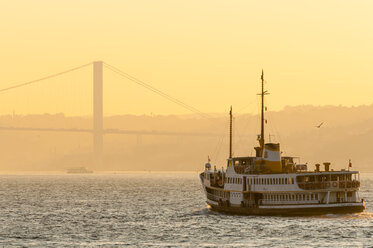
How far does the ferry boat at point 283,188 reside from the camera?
275 feet

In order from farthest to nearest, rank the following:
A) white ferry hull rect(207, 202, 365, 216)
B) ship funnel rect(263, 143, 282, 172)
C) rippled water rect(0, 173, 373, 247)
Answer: ship funnel rect(263, 143, 282, 172), white ferry hull rect(207, 202, 365, 216), rippled water rect(0, 173, 373, 247)

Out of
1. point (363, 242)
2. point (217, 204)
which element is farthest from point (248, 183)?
point (363, 242)

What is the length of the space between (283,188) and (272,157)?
521cm

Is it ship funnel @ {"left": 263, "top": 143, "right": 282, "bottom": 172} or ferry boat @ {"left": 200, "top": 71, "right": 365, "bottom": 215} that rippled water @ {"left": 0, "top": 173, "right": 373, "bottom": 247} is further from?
ship funnel @ {"left": 263, "top": 143, "right": 282, "bottom": 172}

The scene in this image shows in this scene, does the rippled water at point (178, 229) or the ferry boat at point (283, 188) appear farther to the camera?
the ferry boat at point (283, 188)

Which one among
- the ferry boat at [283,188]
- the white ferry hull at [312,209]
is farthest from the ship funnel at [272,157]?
the white ferry hull at [312,209]

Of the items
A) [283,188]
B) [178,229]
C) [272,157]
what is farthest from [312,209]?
[178,229]

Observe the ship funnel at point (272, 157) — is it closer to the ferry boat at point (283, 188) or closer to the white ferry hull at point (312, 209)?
the ferry boat at point (283, 188)

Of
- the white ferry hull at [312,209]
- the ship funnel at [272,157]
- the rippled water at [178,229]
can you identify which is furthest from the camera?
the ship funnel at [272,157]

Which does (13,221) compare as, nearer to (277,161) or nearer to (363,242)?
(277,161)

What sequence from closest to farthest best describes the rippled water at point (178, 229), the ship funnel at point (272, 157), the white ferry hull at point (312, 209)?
the rippled water at point (178, 229)
the white ferry hull at point (312, 209)
the ship funnel at point (272, 157)

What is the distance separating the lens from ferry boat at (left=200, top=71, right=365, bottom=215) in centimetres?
8381

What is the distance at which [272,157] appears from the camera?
88.6 metres

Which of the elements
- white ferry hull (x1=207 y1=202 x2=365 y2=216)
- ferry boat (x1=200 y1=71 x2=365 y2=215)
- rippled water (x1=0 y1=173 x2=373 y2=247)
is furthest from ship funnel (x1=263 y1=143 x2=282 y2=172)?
rippled water (x1=0 y1=173 x2=373 y2=247)
